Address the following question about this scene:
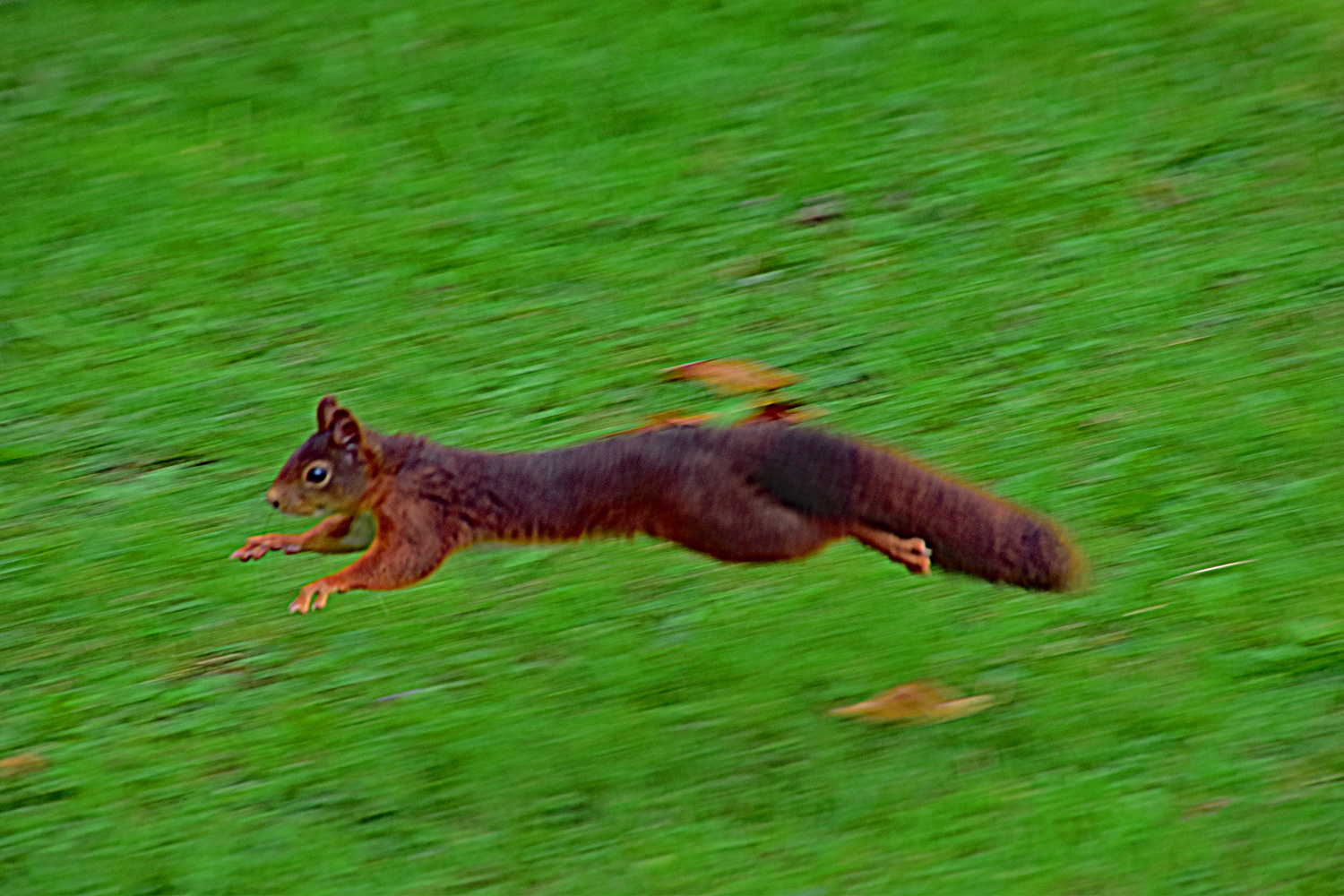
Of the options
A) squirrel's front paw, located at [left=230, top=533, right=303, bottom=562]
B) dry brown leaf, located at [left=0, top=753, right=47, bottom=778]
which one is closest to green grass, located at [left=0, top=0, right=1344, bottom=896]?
dry brown leaf, located at [left=0, top=753, right=47, bottom=778]

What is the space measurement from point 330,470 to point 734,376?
221cm

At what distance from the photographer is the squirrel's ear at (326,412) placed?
3809mm

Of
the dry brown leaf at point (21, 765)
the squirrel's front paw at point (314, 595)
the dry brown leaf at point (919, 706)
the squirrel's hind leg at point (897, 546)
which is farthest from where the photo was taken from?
the dry brown leaf at point (21, 765)

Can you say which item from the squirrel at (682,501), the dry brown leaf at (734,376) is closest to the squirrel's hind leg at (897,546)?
the squirrel at (682,501)

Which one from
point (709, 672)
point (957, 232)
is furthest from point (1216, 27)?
point (709, 672)

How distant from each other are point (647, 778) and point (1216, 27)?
499 cm

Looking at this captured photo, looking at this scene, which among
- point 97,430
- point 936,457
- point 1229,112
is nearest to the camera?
point 936,457

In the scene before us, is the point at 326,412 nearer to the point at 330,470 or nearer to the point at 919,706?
the point at 330,470

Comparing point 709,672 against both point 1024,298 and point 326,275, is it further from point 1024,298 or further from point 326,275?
point 326,275

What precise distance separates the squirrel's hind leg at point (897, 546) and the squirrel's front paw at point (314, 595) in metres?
1.06

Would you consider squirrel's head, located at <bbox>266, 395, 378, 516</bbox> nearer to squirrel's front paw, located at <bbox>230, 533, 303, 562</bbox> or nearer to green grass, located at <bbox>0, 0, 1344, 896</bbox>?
squirrel's front paw, located at <bbox>230, 533, 303, 562</bbox>

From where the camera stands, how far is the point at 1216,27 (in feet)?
25.2

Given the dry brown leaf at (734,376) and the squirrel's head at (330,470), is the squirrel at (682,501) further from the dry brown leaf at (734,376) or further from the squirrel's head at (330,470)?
the dry brown leaf at (734,376)

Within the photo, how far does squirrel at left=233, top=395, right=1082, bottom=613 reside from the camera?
12.1 feet
